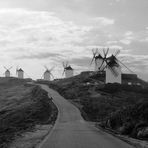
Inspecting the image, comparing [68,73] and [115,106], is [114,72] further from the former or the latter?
[68,73]

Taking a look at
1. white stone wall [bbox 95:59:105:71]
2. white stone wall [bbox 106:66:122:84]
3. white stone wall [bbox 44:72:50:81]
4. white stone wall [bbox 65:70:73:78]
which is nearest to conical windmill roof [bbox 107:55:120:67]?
white stone wall [bbox 106:66:122:84]

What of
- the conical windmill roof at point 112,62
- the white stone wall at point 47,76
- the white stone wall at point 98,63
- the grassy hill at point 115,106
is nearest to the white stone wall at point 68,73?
the white stone wall at point 47,76

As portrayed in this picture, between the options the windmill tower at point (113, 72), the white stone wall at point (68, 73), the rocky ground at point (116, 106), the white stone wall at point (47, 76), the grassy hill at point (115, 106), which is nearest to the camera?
the rocky ground at point (116, 106)

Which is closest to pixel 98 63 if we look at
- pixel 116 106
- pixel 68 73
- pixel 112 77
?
pixel 112 77

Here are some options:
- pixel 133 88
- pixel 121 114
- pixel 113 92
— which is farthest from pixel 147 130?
pixel 133 88

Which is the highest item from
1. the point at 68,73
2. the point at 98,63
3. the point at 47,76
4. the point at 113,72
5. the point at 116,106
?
the point at 98,63

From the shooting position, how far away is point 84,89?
8631 cm

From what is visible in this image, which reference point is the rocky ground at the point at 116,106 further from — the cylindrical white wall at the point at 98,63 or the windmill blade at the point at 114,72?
the cylindrical white wall at the point at 98,63

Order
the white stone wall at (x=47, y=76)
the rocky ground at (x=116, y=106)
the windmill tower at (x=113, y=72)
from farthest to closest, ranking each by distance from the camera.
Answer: the white stone wall at (x=47, y=76) → the windmill tower at (x=113, y=72) → the rocky ground at (x=116, y=106)

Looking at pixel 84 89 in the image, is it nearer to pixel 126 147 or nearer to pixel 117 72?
pixel 117 72

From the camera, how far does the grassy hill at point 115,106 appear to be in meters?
29.1

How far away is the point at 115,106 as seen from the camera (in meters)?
64.2

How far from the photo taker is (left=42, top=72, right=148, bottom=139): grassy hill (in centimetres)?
2914

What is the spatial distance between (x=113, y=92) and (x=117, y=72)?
16.4m
